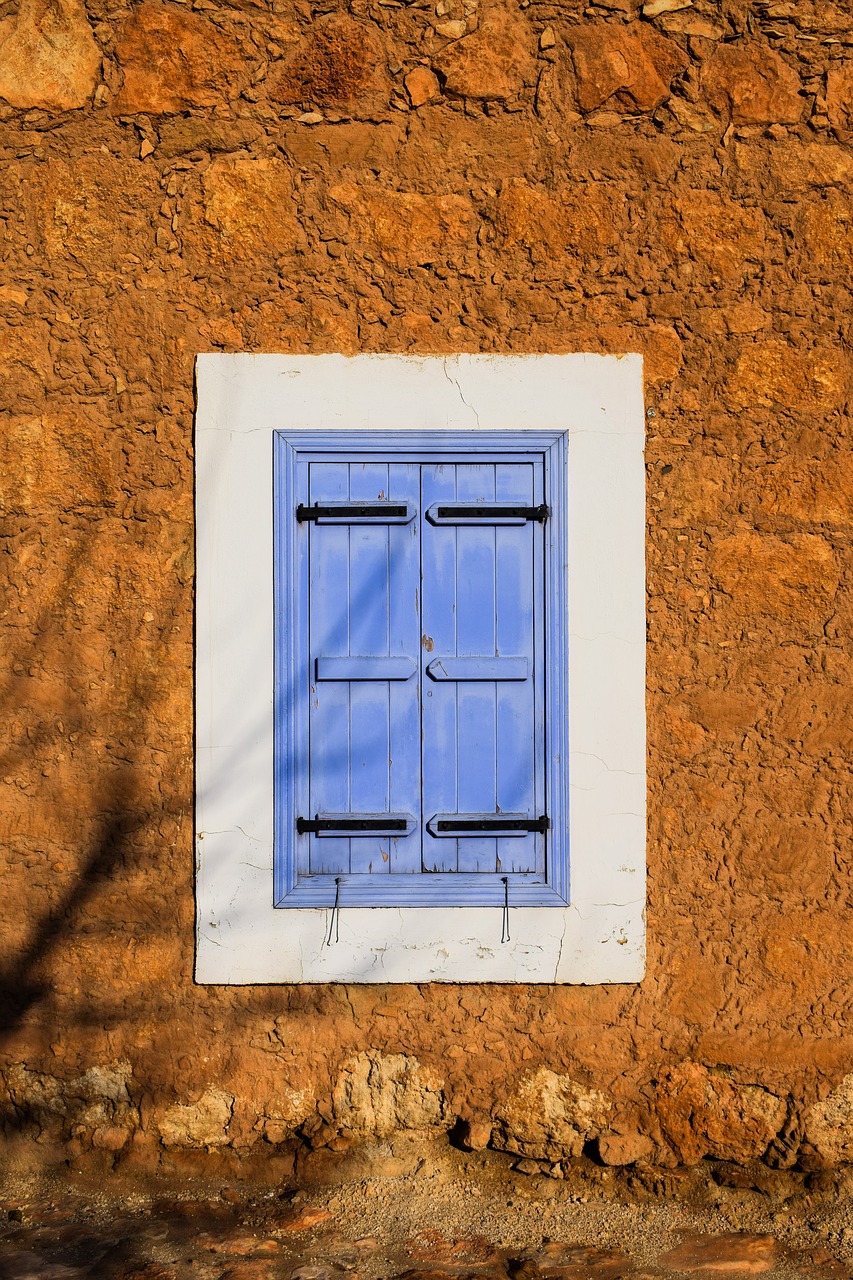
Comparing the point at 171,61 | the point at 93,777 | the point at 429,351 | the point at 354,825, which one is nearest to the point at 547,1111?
the point at 354,825

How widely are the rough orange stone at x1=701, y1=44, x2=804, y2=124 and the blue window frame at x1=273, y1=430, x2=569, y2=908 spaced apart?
1.10 metres

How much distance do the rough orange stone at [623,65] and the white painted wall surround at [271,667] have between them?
77 centimetres

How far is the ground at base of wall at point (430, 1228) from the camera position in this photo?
2652mm

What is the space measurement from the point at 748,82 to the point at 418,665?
199 cm

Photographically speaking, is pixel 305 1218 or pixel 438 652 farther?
pixel 438 652

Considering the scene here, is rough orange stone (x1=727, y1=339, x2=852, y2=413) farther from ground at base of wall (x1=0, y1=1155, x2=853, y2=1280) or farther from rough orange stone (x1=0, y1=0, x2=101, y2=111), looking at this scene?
ground at base of wall (x1=0, y1=1155, x2=853, y2=1280)

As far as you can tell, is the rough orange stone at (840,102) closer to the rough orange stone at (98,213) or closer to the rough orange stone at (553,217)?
the rough orange stone at (553,217)

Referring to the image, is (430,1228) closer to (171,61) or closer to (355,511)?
(355,511)

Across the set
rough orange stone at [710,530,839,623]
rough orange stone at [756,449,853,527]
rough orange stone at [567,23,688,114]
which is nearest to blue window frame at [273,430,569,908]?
rough orange stone at [710,530,839,623]

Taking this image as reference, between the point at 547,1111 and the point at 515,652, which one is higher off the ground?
the point at 515,652

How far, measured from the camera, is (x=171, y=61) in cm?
295

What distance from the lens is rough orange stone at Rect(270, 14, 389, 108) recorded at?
115 inches

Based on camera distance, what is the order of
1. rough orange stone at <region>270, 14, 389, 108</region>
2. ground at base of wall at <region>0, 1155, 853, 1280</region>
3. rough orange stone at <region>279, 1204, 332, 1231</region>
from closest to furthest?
1. ground at base of wall at <region>0, 1155, 853, 1280</region>
2. rough orange stone at <region>279, 1204, 332, 1231</region>
3. rough orange stone at <region>270, 14, 389, 108</region>

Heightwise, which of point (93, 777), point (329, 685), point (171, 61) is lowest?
point (93, 777)
